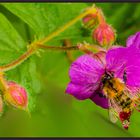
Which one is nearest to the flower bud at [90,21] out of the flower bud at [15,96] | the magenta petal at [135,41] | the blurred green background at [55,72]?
the blurred green background at [55,72]

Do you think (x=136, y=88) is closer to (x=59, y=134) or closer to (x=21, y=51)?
(x=21, y=51)

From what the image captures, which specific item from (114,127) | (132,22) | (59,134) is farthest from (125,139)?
(132,22)

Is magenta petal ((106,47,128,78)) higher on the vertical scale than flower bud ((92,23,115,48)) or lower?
lower

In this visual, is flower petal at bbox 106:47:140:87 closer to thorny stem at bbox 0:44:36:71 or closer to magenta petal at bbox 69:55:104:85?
magenta petal at bbox 69:55:104:85

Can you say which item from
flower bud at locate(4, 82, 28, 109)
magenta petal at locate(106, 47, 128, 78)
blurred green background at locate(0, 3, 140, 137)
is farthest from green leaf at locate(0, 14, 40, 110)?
magenta petal at locate(106, 47, 128, 78)

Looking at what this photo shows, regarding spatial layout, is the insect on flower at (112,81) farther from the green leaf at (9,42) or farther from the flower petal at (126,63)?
the green leaf at (9,42)

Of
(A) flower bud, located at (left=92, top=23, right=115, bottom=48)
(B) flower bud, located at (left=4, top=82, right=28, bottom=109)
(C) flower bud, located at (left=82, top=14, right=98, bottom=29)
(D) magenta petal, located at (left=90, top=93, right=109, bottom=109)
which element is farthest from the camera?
(C) flower bud, located at (left=82, top=14, right=98, bottom=29)
